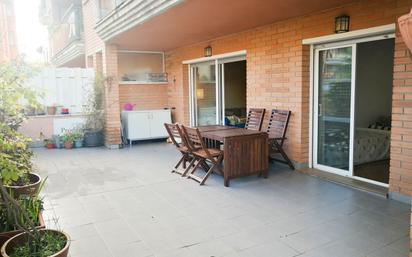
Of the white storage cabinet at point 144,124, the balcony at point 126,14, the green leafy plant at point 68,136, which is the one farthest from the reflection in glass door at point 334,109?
the green leafy plant at point 68,136

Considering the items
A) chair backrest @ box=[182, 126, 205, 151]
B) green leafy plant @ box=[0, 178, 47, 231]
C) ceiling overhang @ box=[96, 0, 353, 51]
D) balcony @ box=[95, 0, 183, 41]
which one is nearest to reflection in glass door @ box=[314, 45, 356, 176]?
ceiling overhang @ box=[96, 0, 353, 51]

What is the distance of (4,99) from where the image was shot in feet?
8.45

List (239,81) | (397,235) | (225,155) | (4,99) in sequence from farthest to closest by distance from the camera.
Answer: (239,81)
(225,155)
(397,235)
(4,99)

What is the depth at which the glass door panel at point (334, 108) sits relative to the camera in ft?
16.3

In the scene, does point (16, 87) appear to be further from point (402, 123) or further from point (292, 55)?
point (292, 55)

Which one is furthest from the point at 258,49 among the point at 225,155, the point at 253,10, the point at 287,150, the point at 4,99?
the point at 4,99

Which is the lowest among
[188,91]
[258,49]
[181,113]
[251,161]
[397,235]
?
A: [397,235]

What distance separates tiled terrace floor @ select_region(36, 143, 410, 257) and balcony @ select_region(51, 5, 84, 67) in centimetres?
633

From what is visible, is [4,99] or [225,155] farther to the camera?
[225,155]

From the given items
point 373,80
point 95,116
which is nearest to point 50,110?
point 95,116

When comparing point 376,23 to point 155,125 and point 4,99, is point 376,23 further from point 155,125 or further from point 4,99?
point 155,125

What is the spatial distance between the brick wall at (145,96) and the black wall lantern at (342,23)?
586cm

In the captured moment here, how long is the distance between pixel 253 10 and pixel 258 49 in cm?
145

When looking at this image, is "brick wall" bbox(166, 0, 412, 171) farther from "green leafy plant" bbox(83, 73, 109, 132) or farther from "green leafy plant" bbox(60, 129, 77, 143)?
"green leafy plant" bbox(60, 129, 77, 143)
